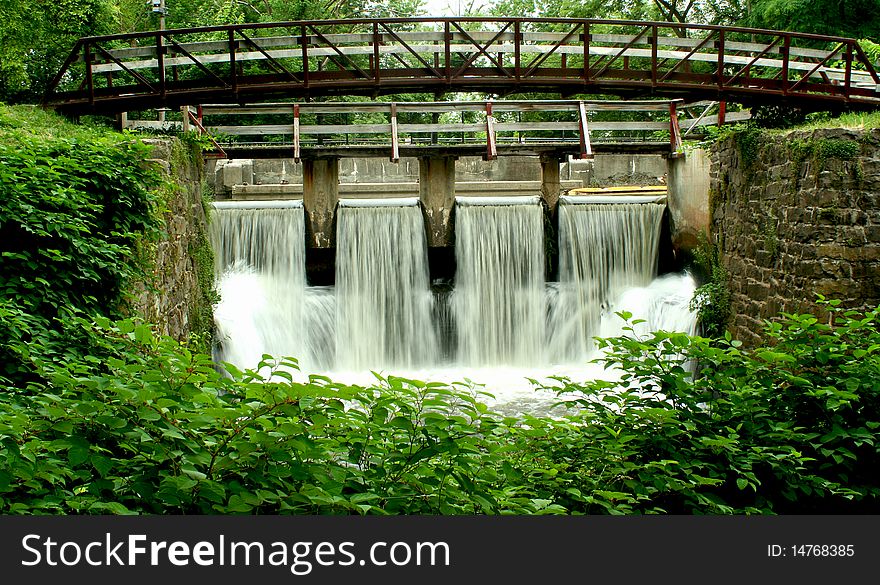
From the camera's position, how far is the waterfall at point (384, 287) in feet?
53.4

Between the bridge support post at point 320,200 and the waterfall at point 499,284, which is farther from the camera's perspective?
the bridge support post at point 320,200

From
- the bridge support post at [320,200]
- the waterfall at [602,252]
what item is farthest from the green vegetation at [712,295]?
the bridge support post at [320,200]

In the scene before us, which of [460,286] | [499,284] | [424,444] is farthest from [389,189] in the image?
[424,444]

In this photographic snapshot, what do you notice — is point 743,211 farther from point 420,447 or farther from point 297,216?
point 420,447

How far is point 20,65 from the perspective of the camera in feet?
53.7

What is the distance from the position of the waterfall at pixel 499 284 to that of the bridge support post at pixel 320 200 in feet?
7.63

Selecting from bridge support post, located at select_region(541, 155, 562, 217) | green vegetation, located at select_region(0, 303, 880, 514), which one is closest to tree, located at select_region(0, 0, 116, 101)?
bridge support post, located at select_region(541, 155, 562, 217)

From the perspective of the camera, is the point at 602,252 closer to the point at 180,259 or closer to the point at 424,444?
the point at 180,259

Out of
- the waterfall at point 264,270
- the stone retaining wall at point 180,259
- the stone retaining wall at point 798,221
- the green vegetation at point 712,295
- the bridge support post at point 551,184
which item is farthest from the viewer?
the bridge support post at point 551,184

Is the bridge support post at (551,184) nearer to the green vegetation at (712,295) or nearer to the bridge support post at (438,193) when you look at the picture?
the bridge support post at (438,193)

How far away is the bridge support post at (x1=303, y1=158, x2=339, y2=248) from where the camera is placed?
1677cm

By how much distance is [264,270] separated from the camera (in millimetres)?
16234

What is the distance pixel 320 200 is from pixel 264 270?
1.72 meters

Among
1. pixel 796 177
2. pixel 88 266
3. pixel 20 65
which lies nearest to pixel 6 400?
pixel 88 266
